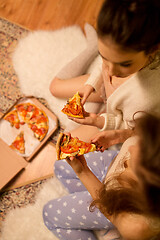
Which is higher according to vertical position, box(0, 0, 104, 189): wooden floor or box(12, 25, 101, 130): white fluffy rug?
box(0, 0, 104, 189): wooden floor

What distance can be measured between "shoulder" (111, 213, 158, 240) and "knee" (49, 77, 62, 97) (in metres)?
0.80

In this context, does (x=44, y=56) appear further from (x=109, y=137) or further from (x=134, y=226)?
(x=134, y=226)

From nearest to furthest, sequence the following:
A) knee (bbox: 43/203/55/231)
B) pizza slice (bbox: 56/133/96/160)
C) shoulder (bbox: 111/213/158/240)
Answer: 1. shoulder (bbox: 111/213/158/240)
2. pizza slice (bbox: 56/133/96/160)
3. knee (bbox: 43/203/55/231)

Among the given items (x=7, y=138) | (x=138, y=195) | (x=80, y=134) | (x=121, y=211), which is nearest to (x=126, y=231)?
(x=121, y=211)

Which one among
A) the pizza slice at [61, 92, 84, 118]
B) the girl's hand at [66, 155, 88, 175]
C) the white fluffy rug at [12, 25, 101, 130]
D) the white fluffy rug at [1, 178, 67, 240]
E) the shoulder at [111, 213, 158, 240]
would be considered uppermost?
the white fluffy rug at [12, 25, 101, 130]

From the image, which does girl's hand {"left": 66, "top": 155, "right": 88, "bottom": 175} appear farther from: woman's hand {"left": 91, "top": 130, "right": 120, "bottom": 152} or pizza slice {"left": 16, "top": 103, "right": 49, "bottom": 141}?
pizza slice {"left": 16, "top": 103, "right": 49, "bottom": 141}

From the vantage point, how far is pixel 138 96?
2.66 feet

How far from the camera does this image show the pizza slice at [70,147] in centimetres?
85

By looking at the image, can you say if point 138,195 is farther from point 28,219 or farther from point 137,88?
point 28,219

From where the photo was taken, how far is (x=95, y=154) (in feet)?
3.64

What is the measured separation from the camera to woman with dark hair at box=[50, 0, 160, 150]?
0.52 metres

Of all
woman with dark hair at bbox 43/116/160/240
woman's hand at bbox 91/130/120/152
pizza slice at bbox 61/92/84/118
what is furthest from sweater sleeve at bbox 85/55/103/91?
woman with dark hair at bbox 43/116/160/240

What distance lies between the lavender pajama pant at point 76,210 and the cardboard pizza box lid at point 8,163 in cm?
25

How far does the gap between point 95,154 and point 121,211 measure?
A: 0.43 m
